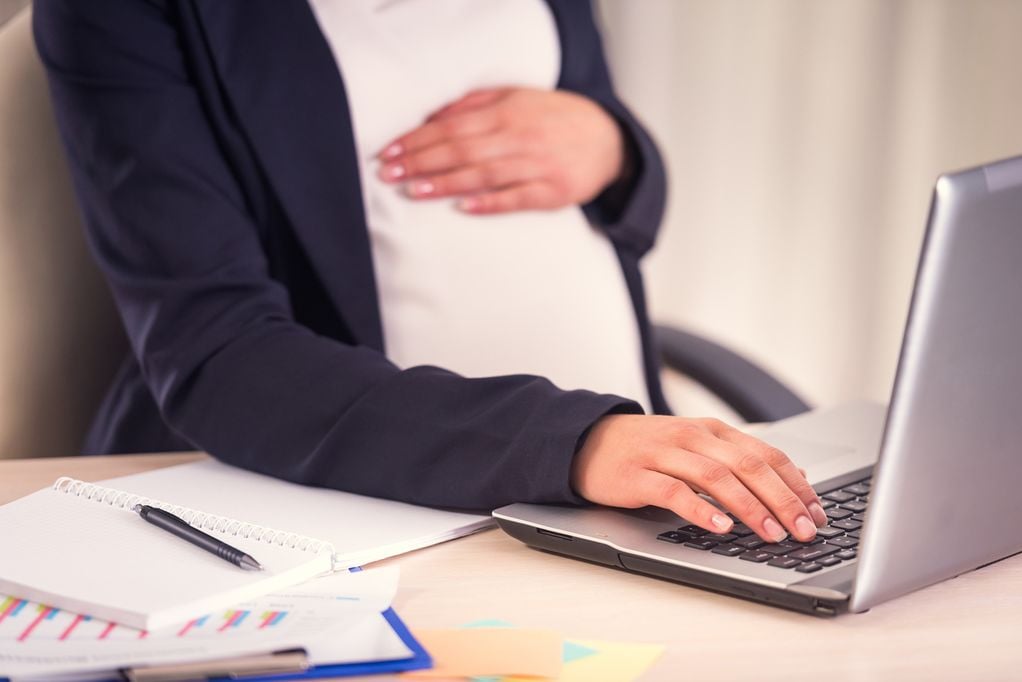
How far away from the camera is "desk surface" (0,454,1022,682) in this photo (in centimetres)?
56

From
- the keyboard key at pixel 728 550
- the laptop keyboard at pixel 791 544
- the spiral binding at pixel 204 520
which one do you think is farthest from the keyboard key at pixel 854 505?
the spiral binding at pixel 204 520

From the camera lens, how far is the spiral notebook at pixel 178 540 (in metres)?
0.61

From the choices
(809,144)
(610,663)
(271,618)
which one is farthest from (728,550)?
(809,144)

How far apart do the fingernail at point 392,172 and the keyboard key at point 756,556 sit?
22.8 inches

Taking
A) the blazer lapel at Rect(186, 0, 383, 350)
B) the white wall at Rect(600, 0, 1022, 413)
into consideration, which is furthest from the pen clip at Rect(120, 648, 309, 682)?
the white wall at Rect(600, 0, 1022, 413)

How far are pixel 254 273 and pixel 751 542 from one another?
0.51m

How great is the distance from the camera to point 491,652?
581 mm

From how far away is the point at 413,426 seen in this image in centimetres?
83

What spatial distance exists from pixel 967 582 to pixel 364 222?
63 centimetres

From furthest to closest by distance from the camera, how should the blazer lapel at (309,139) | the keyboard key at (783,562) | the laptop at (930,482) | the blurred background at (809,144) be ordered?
the blurred background at (809,144)
the blazer lapel at (309,139)
the keyboard key at (783,562)
the laptop at (930,482)

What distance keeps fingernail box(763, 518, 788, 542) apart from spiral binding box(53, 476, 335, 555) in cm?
25

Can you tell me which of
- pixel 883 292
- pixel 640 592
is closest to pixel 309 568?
pixel 640 592

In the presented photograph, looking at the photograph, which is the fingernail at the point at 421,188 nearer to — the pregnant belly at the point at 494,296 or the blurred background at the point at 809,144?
the pregnant belly at the point at 494,296

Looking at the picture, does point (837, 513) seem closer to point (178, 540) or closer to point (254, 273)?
point (178, 540)
